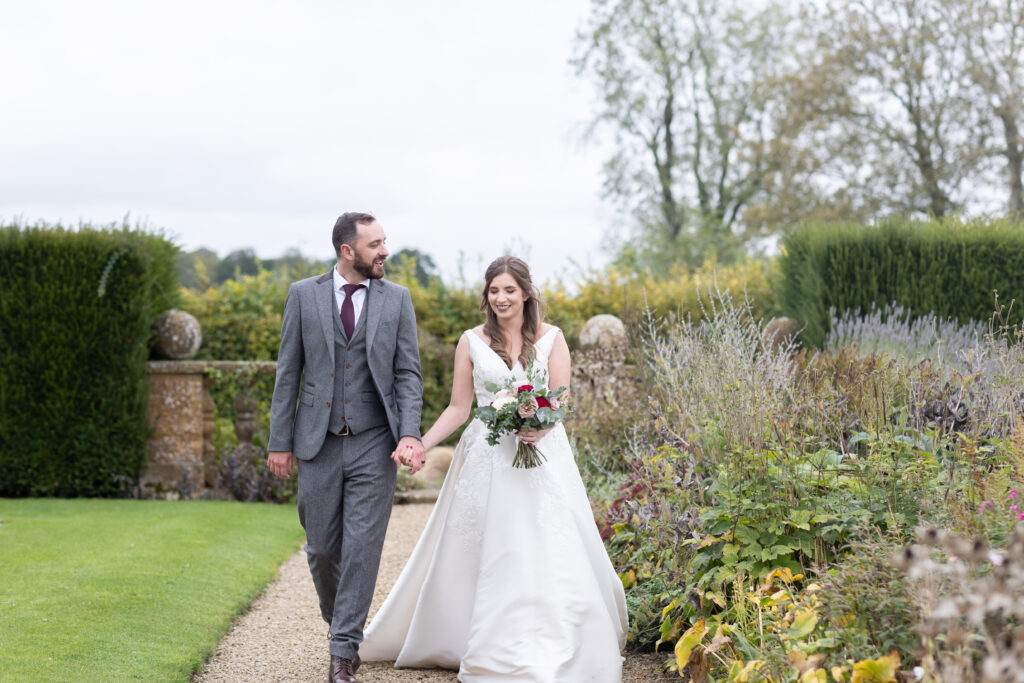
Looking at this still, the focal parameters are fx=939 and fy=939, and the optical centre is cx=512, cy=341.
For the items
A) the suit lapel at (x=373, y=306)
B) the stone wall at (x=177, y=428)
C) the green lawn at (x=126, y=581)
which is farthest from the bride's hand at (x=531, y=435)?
the stone wall at (x=177, y=428)

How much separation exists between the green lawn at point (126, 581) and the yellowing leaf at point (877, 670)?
2.77m

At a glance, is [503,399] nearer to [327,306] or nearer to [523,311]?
[523,311]

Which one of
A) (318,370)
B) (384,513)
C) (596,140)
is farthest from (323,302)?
(596,140)

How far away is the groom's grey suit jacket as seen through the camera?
13.2 ft

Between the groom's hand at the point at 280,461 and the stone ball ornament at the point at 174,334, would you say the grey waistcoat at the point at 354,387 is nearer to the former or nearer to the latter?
the groom's hand at the point at 280,461

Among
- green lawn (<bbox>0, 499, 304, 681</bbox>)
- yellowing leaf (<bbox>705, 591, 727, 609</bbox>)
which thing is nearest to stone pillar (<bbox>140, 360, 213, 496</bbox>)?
green lawn (<bbox>0, 499, 304, 681</bbox>)

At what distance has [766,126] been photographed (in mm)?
26500

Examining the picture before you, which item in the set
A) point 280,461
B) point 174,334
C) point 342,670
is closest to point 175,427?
point 174,334

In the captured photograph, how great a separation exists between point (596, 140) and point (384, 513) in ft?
78.5

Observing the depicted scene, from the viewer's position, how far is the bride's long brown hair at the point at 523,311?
4281 millimetres

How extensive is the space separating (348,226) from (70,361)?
621cm

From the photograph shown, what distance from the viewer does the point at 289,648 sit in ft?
15.1

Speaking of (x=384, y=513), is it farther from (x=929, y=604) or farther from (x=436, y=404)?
(x=436, y=404)

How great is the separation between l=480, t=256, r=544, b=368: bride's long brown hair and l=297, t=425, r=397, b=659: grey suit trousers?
2.15 feet
